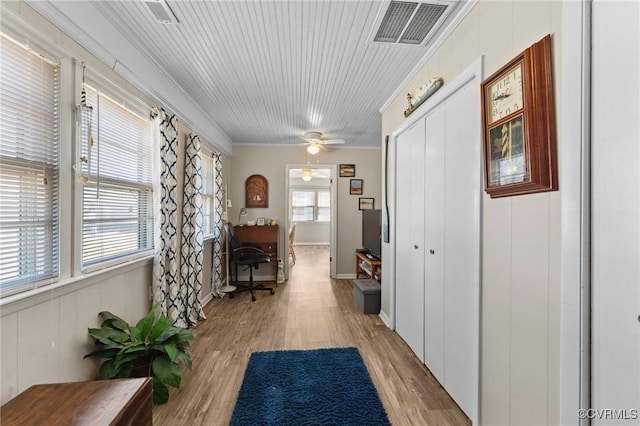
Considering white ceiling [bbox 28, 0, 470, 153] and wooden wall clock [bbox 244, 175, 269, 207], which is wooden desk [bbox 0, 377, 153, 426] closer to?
white ceiling [bbox 28, 0, 470, 153]

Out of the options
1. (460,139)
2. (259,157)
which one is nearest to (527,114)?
(460,139)

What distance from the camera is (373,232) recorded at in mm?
3926

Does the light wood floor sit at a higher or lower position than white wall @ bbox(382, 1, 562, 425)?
lower

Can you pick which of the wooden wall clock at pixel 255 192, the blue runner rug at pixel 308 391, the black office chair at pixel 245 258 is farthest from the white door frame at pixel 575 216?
the wooden wall clock at pixel 255 192

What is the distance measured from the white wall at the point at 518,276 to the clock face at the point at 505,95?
108mm

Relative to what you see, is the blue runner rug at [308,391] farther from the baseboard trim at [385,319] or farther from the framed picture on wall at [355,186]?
the framed picture on wall at [355,186]

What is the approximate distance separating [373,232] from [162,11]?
10.7 ft

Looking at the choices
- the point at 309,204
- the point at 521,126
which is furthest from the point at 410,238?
the point at 309,204

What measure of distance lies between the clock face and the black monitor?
251cm

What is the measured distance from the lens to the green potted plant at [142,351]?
161 centimetres

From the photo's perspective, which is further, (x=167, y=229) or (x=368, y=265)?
(x=368, y=265)

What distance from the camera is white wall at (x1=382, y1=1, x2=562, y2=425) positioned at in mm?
1078

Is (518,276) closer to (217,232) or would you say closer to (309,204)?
(217,232)

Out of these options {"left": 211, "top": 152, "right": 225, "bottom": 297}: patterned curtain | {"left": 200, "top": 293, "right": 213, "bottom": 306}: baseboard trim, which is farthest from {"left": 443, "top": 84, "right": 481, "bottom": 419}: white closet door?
{"left": 211, "top": 152, "right": 225, "bottom": 297}: patterned curtain
